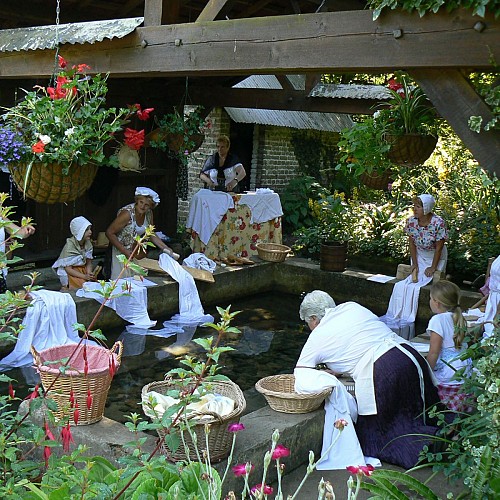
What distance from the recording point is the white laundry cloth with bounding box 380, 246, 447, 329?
30.1 feet

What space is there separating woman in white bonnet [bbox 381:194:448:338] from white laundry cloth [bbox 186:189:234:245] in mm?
2820

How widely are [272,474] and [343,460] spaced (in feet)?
1.58

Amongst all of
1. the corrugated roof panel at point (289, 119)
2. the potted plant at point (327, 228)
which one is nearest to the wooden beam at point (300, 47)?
the potted plant at point (327, 228)

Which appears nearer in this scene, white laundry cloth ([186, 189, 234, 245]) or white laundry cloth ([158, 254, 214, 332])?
white laundry cloth ([158, 254, 214, 332])

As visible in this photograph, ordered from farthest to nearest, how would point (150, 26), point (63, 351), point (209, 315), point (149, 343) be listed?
point (209, 315)
point (149, 343)
point (150, 26)
point (63, 351)

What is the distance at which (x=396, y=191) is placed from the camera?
13.0m

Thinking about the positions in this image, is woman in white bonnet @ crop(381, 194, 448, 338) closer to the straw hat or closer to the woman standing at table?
the woman standing at table

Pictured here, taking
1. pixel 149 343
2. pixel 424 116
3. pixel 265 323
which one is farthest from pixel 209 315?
pixel 424 116

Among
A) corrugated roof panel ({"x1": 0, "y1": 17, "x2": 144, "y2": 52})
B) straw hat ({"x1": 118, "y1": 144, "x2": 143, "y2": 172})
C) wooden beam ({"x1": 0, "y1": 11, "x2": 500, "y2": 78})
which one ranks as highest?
corrugated roof panel ({"x1": 0, "y1": 17, "x2": 144, "y2": 52})

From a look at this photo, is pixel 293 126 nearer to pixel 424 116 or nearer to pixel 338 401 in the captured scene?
pixel 424 116

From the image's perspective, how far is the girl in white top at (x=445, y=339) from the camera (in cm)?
513

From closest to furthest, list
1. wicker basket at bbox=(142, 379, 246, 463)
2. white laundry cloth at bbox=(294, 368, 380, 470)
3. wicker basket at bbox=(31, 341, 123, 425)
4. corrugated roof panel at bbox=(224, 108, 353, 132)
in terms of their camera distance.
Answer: wicker basket at bbox=(142, 379, 246, 463)
wicker basket at bbox=(31, 341, 123, 425)
white laundry cloth at bbox=(294, 368, 380, 470)
corrugated roof panel at bbox=(224, 108, 353, 132)

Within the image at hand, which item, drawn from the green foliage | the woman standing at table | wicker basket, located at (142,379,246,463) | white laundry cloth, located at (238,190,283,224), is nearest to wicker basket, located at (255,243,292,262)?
white laundry cloth, located at (238,190,283,224)

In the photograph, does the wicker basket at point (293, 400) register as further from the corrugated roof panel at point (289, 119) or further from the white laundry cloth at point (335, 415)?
the corrugated roof panel at point (289, 119)
